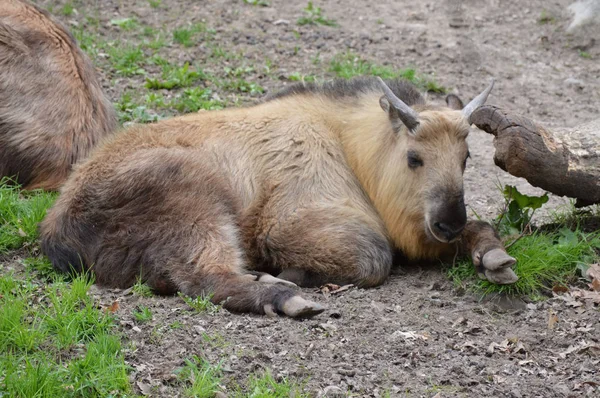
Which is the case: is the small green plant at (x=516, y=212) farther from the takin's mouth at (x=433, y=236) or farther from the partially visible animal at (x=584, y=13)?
the partially visible animal at (x=584, y=13)

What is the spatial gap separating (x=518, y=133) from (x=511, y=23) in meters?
7.13

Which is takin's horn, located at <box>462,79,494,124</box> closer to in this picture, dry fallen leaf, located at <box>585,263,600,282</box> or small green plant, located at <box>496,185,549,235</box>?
small green plant, located at <box>496,185,549,235</box>

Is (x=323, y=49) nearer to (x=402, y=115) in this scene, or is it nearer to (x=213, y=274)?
(x=402, y=115)

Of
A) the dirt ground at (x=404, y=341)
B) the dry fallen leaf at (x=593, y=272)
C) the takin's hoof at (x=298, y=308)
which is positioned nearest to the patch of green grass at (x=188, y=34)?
the dirt ground at (x=404, y=341)

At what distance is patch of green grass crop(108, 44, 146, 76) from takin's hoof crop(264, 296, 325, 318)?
5428 mm

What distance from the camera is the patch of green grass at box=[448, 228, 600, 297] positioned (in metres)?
6.05

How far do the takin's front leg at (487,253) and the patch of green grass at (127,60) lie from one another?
5.25 metres

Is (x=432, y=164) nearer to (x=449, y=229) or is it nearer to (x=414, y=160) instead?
(x=414, y=160)

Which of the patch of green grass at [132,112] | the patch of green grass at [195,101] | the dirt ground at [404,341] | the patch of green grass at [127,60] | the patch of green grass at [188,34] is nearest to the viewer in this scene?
the dirt ground at [404,341]

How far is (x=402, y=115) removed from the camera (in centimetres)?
639

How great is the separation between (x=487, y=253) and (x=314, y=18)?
683 centimetres

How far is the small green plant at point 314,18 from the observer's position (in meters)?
12.0

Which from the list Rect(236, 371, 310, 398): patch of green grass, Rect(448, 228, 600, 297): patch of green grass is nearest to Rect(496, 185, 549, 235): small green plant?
Rect(448, 228, 600, 297): patch of green grass

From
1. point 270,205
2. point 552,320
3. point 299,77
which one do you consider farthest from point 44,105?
point 552,320
